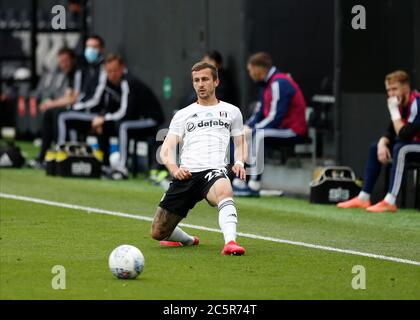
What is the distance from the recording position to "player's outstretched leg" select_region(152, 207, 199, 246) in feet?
42.1

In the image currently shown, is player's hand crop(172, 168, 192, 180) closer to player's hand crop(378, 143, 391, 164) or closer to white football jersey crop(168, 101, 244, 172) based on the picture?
white football jersey crop(168, 101, 244, 172)

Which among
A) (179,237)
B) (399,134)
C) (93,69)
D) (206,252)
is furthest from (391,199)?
(93,69)

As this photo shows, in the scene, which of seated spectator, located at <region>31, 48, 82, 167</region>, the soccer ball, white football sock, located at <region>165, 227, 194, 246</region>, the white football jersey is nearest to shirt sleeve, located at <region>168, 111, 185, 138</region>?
the white football jersey

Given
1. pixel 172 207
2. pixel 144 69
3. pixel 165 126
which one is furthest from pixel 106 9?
pixel 172 207

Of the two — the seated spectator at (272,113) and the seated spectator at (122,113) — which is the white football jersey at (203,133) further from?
the seated spectator at (122,113)

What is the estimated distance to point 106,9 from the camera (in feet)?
85.3

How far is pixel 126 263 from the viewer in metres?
10.7

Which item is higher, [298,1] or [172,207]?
[298,1]

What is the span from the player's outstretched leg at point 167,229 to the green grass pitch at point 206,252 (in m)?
0.14

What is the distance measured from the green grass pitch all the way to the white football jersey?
84cm

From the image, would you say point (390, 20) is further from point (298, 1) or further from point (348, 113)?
point (298, 1)

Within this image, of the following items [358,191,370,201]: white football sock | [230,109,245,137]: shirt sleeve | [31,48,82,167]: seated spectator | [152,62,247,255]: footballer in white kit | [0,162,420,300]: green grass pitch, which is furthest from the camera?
[31,48,82,167]: seated spectator

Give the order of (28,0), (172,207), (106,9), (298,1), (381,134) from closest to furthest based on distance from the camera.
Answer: (172,207), (381,134), (298,1), (106,9), (28,0)
